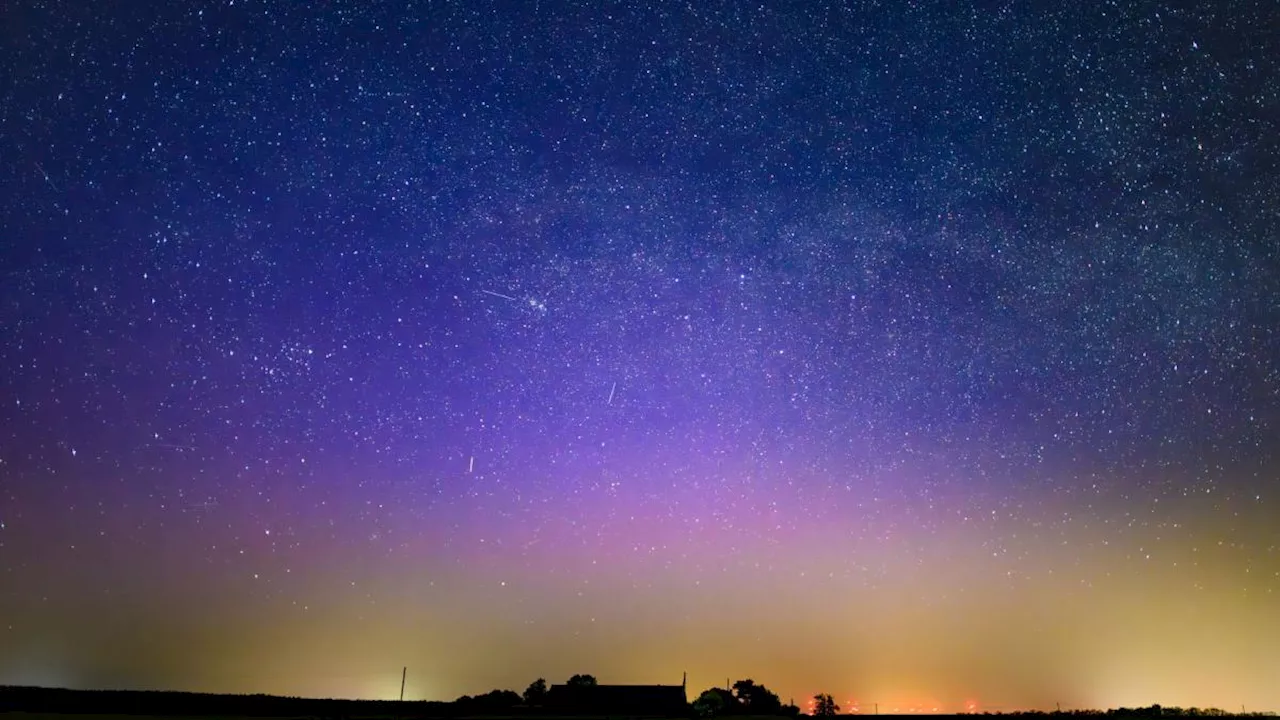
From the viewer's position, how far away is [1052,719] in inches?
3573

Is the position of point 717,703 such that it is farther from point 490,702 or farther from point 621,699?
point 490,702

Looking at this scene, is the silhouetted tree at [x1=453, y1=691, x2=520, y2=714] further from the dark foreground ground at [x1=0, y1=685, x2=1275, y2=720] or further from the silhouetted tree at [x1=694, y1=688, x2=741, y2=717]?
the silhouetted tree at [x1=694, y1=688, x2=741, y2=717]

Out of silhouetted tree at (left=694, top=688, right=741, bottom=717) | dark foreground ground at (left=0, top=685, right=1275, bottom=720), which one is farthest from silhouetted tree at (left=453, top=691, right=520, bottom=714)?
silhouetted tree at (left=694, top=688, right=741, bottom=717)

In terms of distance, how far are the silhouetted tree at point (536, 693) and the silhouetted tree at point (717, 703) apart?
1227cm

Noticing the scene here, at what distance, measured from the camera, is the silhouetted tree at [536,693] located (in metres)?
83.3

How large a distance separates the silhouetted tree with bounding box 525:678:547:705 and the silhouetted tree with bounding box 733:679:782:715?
1579 cm

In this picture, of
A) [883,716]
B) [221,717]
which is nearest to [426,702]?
[221,717]

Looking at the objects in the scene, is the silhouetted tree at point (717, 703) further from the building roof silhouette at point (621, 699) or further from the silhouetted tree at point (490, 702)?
the silhouetted tree at point (490, 702)

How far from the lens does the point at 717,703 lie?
8438 cm

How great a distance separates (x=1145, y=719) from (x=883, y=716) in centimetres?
2162

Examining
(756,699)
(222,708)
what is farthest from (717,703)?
(222,708)

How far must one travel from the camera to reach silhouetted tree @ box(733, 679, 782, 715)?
84.6 metres

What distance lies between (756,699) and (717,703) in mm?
3383

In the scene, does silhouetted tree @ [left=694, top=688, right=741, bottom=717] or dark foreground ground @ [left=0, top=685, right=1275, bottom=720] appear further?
silhouetted tree @ [left=694, top=688, right=741, bottom=717]
